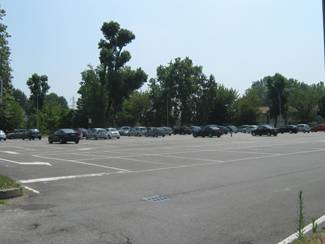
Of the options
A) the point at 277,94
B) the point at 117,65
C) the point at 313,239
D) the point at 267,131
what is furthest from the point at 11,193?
the point at 277,94

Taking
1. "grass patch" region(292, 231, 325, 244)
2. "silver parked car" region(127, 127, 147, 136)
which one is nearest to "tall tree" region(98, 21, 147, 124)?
"silver parked car" region(127, 127, 147, 136)

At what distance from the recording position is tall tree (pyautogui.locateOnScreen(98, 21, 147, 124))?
60906 millimetres

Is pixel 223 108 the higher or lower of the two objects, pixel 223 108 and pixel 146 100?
the lower

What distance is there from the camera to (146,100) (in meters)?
91.6

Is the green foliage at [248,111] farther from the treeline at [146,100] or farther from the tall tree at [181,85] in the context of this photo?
the tall tree at [181,85]

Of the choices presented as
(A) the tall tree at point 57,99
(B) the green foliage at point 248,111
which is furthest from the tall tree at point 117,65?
(A) the tall tree at point 57,99

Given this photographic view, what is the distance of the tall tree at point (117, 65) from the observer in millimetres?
60906

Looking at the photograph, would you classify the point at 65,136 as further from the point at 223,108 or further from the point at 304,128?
the point at 223,108

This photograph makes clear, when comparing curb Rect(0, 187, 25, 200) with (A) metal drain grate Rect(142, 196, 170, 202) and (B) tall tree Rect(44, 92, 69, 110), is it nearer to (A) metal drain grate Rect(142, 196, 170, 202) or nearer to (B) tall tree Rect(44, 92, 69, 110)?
(A) metal drain grate Rect(142, 196, 170, 202)

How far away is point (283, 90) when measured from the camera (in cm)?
8806

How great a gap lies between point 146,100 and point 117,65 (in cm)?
2995

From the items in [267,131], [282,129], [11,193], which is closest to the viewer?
[11,193]

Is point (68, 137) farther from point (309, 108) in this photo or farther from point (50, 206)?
point (309, 108)

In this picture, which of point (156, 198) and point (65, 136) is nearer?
point (156, 198)
